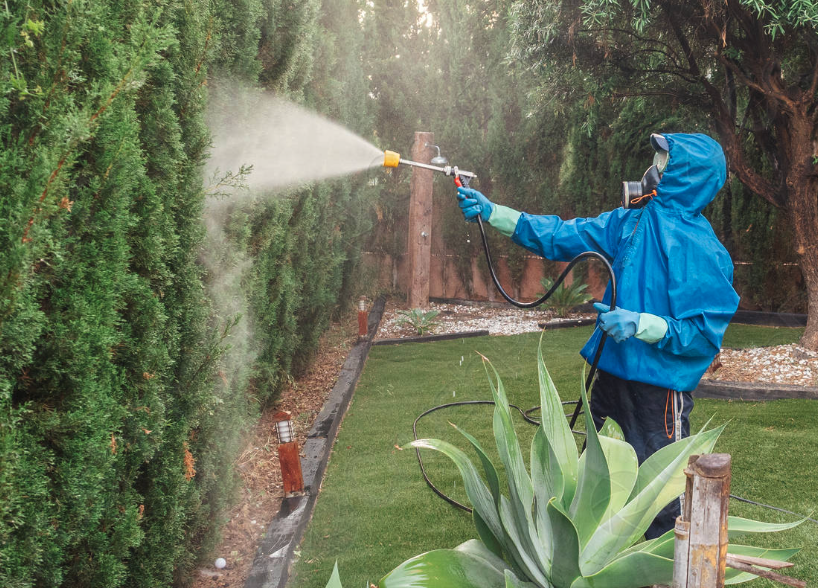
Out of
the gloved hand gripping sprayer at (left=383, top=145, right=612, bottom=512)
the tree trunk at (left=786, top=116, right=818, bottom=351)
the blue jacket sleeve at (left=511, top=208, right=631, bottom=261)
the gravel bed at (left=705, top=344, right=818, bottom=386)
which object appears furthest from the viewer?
the tree trunk at (left=786, top=116, right=818, bottom=351)

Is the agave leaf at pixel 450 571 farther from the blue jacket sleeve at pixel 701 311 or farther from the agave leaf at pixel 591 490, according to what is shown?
the blue jacket sleeve at pixel 701 311

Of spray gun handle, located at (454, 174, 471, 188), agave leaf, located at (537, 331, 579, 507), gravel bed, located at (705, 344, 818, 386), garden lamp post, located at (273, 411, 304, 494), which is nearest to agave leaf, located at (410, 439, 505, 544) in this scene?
agave leaf, located at (537, 331, 579, 507)

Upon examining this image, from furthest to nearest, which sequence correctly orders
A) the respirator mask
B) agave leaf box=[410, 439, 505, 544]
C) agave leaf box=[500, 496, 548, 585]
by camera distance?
the respirator mask, agave leaf box=[410, 439, 505, 544], agave leaf box=[500, 496, 548, 585]

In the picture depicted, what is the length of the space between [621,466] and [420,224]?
7.90m

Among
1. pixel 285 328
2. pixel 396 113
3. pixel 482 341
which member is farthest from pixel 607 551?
pixel 396 113

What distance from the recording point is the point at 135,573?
2.31 m

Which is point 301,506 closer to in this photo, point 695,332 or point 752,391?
point 695,332

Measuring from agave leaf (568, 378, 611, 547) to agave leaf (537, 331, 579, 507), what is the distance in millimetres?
73

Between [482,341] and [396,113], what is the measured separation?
4.95 meters

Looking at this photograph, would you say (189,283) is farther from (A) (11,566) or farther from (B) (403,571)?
(B) (403,571)

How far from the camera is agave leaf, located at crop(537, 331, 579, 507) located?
190 cm

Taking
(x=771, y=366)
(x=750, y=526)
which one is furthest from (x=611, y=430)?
(x=771, y=366)

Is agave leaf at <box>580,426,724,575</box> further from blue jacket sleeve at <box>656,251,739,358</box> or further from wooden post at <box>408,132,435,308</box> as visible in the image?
wooden post at <box>408,132,435,308</box>

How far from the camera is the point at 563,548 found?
162cm
